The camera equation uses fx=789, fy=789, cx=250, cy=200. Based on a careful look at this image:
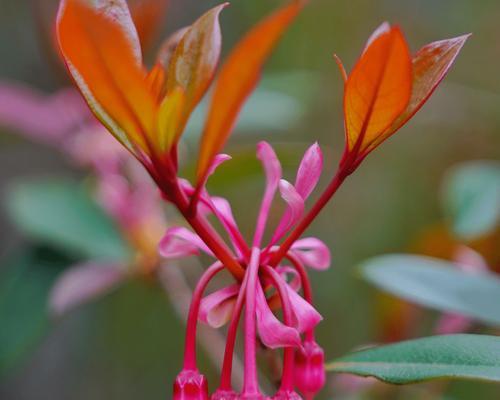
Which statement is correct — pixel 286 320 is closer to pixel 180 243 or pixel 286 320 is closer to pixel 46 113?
pixel 180 243

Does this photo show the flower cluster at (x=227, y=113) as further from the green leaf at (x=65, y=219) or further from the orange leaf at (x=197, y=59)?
the green leaf at (x=65, y=219)

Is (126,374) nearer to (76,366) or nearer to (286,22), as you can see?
(76,366)

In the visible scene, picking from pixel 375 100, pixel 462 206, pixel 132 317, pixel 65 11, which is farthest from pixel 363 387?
pixel 132 317

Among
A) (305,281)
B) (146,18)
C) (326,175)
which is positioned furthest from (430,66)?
(326,175)

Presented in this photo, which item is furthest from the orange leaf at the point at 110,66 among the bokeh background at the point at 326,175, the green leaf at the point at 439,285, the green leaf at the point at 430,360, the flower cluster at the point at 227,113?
the bokeh background at the point at 326,175

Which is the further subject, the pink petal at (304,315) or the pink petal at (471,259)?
the pink petal at (471,259)
